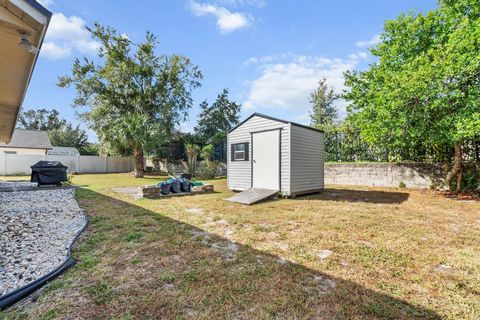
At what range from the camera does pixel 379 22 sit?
9.07m

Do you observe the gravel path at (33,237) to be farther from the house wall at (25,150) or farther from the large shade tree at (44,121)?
the large shade tree at (44,121)

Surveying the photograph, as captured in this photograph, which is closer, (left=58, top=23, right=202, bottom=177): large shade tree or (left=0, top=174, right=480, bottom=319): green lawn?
(left=0, top=174, right=480, bottom=319): green lawn

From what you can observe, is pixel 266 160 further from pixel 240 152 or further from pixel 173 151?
pixel 173 151

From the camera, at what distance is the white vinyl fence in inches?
664

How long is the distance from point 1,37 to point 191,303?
3.18m

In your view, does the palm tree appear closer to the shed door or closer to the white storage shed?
the white storage shed

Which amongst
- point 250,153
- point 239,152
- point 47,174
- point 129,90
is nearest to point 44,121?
point 129,90

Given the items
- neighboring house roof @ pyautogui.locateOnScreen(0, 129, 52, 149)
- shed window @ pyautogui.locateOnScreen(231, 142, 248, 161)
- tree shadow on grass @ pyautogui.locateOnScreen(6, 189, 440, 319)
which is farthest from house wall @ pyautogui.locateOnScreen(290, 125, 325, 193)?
neighboring house roof @ pyautogui.locateOnScreen(0, 129, 52, 149)

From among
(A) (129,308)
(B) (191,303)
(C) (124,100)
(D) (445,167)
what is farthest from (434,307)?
(C) (124,100)

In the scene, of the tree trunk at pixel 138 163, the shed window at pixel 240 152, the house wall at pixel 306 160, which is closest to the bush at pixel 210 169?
the tree trunk at pixel 138 163

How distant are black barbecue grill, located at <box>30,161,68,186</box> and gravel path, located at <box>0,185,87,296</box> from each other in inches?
157

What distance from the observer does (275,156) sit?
748 cm

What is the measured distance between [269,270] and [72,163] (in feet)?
72.1

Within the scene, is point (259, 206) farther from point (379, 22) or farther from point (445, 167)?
point (379, 22)
